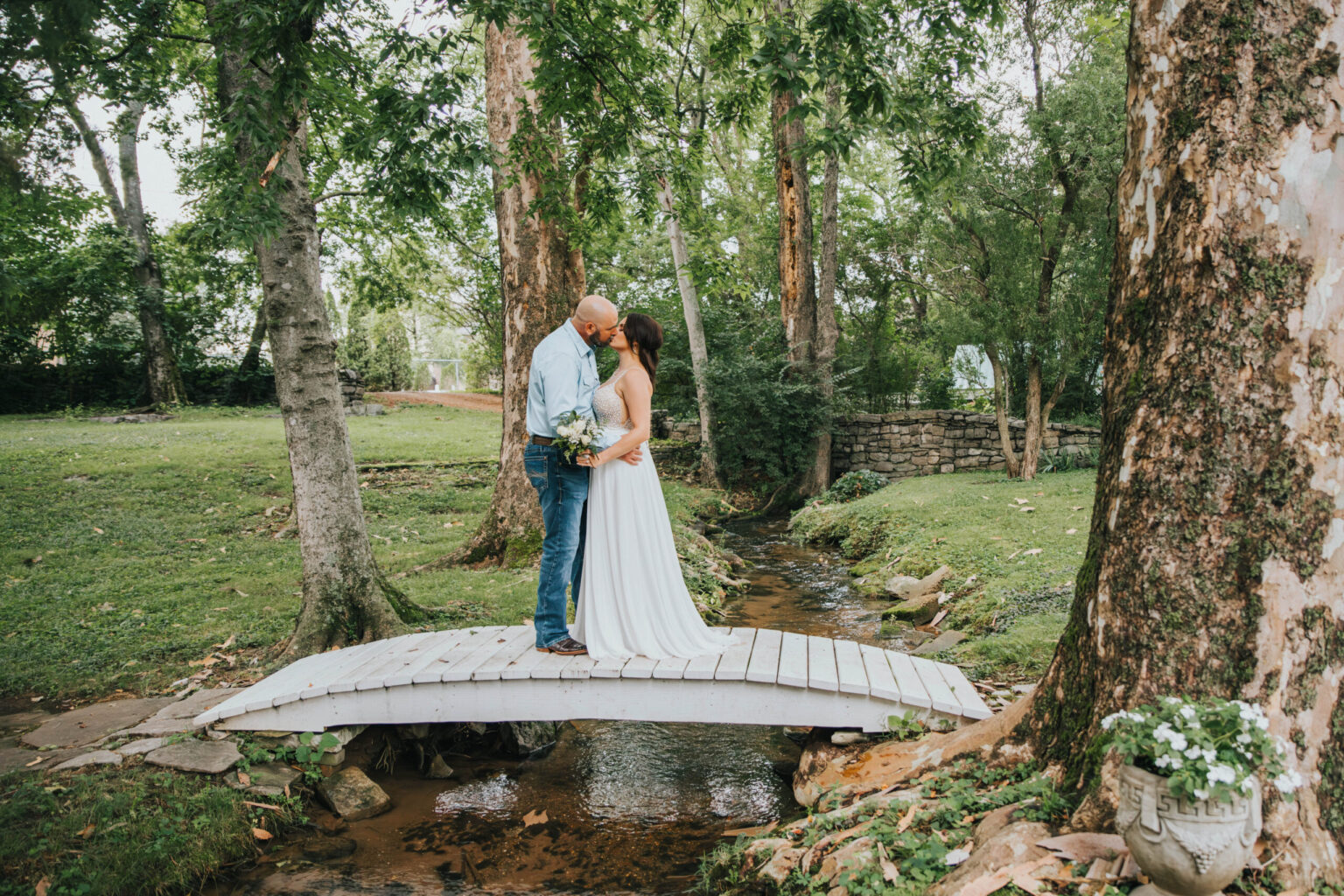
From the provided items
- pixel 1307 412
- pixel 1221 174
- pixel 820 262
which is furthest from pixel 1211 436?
pixel 820 262

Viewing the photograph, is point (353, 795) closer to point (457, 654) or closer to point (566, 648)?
point (457, 654)

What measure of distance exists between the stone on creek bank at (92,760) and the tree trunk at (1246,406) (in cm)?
460

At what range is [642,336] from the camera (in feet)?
15.2

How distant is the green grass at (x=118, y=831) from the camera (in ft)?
11.0

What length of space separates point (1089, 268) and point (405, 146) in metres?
10.6

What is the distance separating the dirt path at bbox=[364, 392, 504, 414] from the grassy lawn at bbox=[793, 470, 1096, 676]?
15631mm

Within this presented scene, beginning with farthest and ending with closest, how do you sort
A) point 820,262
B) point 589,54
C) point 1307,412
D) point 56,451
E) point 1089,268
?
point 820,262, point 56,451, point 1089,268, point 589,54, point 1307,412

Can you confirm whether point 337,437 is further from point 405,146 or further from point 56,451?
point 56,451

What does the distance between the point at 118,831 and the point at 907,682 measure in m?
3.95

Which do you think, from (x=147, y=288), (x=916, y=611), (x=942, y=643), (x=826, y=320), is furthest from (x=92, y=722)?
(x=147, y=288)

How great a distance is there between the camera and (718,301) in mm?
19172

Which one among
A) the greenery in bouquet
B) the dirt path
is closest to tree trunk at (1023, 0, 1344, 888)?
the greenery in bouquet

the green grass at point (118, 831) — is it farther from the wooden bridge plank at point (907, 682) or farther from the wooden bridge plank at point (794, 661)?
the wooden bridge plank at point (907, 682)

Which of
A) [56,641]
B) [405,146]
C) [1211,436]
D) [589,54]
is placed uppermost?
[589,54]
